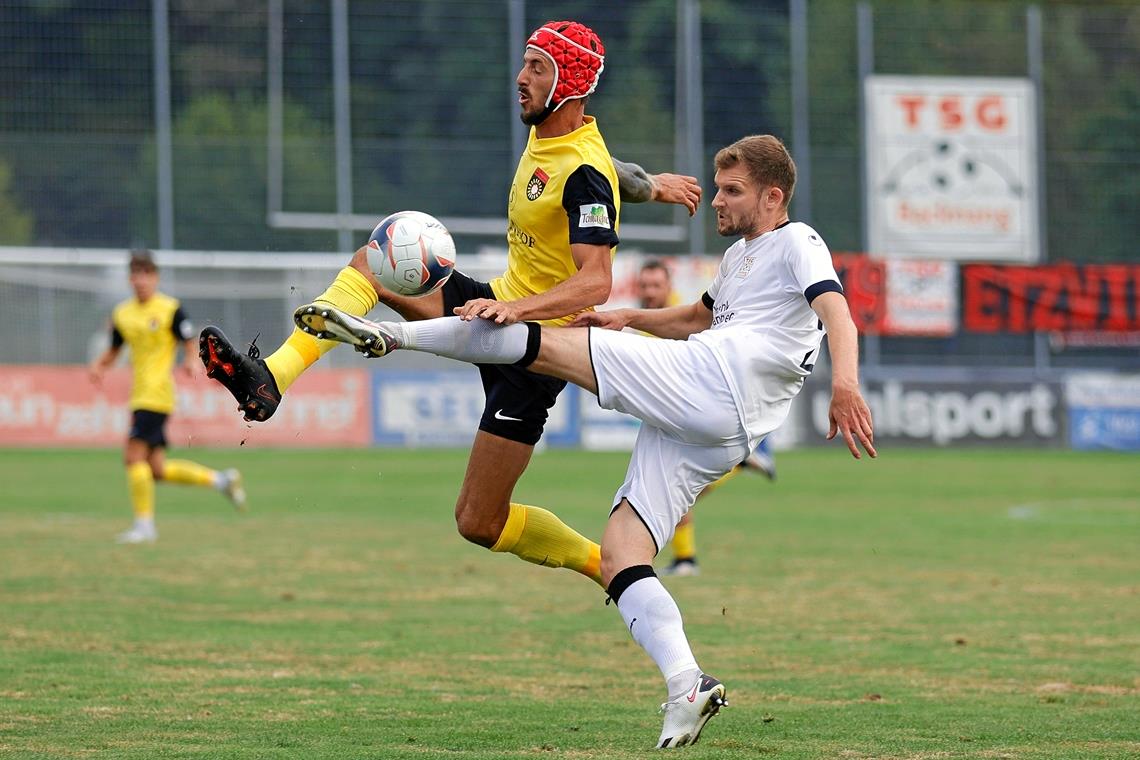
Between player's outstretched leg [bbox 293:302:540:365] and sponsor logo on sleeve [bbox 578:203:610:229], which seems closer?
player's outstretched leg [bbox 293:302:540:365]

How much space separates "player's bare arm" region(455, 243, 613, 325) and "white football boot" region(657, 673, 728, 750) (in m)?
1.53

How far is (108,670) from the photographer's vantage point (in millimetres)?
7789

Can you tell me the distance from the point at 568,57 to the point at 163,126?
80.5 feet

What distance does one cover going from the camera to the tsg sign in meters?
31.6

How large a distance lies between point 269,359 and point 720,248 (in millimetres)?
25107

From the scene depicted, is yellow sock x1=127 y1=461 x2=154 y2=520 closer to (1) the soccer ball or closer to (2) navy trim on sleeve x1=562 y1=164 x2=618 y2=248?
(1) the soccer ball

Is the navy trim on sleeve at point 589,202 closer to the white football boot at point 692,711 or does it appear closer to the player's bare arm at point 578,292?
the player's bare arm at point 578,292

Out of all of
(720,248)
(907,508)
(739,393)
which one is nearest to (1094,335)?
(720,248)

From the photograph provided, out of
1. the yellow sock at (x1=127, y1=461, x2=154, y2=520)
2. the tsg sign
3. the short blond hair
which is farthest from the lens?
the tsg sign

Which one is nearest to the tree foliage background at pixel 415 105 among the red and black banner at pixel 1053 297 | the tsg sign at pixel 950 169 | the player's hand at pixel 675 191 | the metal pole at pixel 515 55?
the metal pole at pixel 515 55

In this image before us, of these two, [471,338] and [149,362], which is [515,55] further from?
[471,338]

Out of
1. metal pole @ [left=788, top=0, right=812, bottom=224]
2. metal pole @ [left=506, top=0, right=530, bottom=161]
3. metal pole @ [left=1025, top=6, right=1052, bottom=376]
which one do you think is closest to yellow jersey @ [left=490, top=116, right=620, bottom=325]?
metal pole @ [left=506, top=0, right=530, bottom=161]

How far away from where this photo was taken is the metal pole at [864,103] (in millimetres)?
30484

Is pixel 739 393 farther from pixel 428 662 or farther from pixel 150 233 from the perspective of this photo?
pixel 150 233
